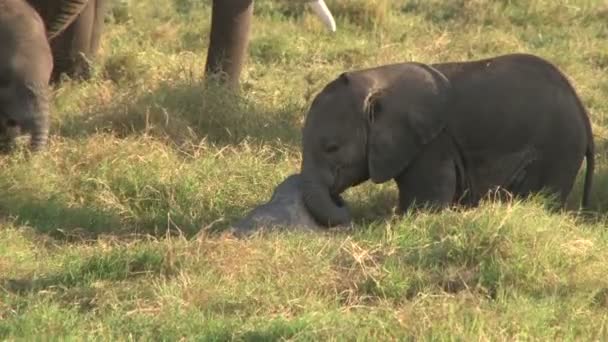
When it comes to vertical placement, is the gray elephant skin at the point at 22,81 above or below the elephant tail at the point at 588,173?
below

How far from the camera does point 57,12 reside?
7.55 metres

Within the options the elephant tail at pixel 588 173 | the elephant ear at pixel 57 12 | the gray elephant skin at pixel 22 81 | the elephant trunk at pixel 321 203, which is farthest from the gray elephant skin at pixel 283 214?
the elephant ear at pixel 57 12

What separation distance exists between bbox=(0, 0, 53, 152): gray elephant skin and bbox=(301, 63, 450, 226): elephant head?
166 cm

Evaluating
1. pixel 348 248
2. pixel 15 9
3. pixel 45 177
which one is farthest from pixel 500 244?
pixel 15 9

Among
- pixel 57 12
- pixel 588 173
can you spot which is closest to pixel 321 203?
pixel 588 173

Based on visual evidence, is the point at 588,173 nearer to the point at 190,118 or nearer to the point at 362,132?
the point at 362,132

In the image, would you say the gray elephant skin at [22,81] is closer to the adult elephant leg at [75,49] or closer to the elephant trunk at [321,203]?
the adult elephant leg at [75,49]

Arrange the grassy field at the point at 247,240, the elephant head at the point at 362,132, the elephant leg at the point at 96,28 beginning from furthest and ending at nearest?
the elephant leg at the point at 96,28
the elephant head at the point at 362,132
the grassy field at the point at 247,240

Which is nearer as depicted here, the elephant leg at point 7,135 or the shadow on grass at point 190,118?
the elephant leg at point 7,135

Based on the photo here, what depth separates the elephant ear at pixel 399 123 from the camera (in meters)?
5.75

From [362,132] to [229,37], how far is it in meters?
2.09

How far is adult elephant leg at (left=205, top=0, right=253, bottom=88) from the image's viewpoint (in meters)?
7.60

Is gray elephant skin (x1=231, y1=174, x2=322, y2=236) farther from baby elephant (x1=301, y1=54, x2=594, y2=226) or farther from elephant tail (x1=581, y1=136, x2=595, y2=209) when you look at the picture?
elephant tail (x1=581, y1=136, x2=595, y2=209)

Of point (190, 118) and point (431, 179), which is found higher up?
point (431, 179)
